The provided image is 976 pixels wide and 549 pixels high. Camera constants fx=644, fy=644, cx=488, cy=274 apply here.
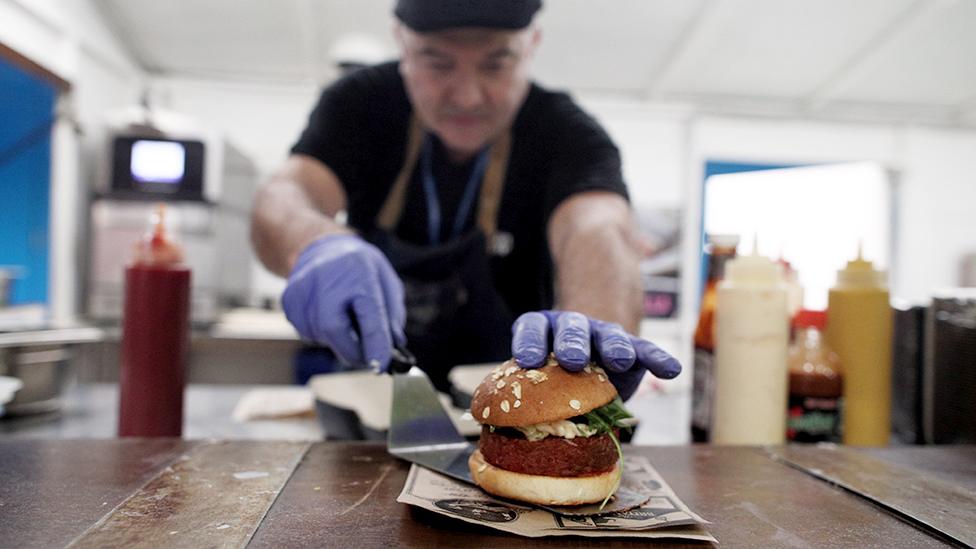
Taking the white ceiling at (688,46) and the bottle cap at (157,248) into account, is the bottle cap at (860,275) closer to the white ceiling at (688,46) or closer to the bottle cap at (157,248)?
the bottle cap at (157,248)

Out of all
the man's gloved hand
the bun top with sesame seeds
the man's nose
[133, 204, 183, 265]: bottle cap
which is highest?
the man's nose

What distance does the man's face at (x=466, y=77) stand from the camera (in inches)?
58.0

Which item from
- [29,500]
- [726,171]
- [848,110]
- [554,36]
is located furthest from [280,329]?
[848,110]

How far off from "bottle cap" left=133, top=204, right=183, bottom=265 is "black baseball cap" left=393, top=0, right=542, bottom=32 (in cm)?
69

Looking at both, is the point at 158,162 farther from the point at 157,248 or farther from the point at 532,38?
the point at 157,248

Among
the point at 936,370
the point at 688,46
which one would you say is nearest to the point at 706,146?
the point at 688,46

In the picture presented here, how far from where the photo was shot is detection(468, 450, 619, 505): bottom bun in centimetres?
75

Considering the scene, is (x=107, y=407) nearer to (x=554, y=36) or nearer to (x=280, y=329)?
(x=280, y=329)

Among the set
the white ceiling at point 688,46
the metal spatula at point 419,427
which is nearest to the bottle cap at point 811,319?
the metal spatula at point 419,427

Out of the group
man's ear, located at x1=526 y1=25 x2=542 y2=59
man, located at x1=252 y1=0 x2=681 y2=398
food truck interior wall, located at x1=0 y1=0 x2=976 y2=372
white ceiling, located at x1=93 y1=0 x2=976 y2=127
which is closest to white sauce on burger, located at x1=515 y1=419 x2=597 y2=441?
man, located at x1=252 y1=0 x2=681 y2=398

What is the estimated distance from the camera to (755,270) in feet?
3.71

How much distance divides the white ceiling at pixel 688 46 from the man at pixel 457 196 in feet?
6.09

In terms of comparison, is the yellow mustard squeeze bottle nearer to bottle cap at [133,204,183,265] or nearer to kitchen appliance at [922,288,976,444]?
kitchen appliance at [922,288,976,444]

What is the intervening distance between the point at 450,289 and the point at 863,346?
99 cm
